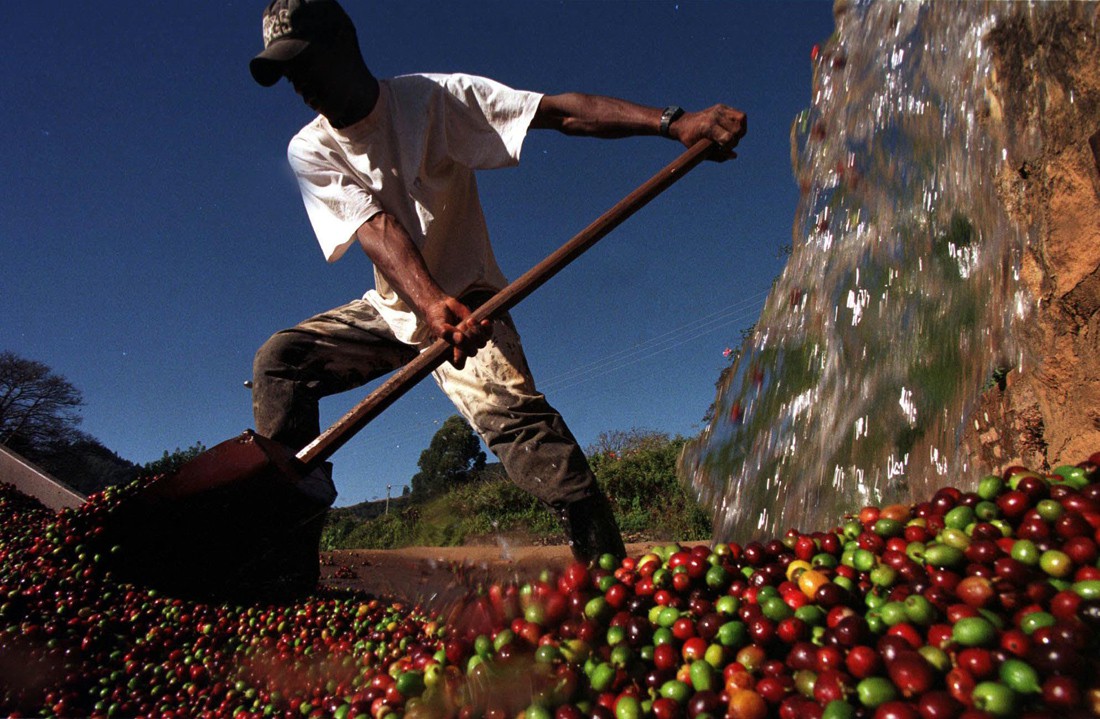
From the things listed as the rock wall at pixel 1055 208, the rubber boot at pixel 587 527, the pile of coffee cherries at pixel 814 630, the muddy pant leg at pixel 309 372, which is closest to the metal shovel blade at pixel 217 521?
the muddy pant leg at pixel 309 372

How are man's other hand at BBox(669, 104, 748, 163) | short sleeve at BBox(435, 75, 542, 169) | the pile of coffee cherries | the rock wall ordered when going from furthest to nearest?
short sleeve at BBox(435, 75, 542, 169) → man's other hand at BBox(669, 104, 748, 163) → the rock wall → the pile of coffee cherries

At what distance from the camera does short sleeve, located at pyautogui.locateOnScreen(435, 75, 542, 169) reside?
10.4 ft

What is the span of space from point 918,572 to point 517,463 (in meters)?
1.70

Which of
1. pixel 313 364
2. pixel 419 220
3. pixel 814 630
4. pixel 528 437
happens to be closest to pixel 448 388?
pixel 528 437

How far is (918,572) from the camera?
1.59 metres

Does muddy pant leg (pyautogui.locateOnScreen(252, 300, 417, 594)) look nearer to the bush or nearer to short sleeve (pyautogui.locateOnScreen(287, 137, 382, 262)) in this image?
short sleeve (pyautogui.locateOnScreen(287, 137, 382, 262))

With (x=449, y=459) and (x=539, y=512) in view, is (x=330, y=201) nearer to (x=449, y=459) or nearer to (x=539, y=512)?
(x=539, y=512)

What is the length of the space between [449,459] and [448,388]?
68.6 feet

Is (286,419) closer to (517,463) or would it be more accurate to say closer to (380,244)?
(380,244)

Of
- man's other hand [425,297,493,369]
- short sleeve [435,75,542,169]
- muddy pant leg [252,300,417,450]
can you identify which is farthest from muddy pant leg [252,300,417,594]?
short sleeve [435,75,542,169]

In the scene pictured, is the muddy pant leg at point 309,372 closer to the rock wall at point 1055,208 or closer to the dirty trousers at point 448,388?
the dirty trousers at point 448,388

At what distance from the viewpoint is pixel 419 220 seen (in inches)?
128

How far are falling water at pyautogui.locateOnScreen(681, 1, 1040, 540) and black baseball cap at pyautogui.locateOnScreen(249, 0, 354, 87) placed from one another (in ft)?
8.69

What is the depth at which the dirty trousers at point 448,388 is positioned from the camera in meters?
2.88
